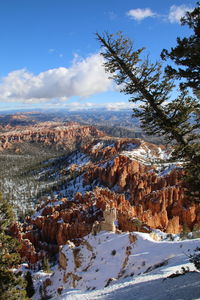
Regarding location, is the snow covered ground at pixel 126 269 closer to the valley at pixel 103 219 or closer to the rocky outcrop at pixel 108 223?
the valley at pixel 103 219

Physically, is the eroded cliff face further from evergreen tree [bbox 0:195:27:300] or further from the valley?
evergreen tree [bbox 0:195:27:300]

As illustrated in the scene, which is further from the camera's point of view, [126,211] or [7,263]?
[126,211]

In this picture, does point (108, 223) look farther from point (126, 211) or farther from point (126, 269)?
point (126, 269)

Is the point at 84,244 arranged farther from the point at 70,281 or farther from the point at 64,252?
the point at 70,281

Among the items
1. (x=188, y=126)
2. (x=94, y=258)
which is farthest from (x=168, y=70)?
(x=94, y=258)

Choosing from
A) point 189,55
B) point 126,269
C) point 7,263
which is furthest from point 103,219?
point 189,55

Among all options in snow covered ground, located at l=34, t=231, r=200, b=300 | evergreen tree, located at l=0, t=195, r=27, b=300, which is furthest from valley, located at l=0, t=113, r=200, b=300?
evergreen tree, located at l=0, t=195, r=27, b=300

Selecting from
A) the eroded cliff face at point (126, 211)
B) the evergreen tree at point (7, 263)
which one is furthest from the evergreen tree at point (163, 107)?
the eroded cliff face at point (126, 211)

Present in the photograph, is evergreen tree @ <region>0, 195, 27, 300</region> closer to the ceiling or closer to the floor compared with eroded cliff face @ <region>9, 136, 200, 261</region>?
closer to the ceiling

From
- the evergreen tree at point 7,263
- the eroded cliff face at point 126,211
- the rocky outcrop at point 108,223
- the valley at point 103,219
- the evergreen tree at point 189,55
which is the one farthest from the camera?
the eroded cliff face at point 126,211

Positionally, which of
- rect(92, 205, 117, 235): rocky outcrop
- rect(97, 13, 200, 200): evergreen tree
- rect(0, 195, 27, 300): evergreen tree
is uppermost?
rect(97, 13, 200, 200): evergreen tree

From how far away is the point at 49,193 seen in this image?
4350 inches

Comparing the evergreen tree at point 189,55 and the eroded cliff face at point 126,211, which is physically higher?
the evergreen tree at point 189,55

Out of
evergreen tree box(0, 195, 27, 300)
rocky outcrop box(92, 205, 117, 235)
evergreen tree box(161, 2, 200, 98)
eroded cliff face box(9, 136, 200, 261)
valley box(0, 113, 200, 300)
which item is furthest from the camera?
eroded cliff face box(9, 136, 200, 261)
